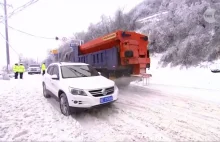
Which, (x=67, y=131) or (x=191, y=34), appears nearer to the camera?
(x=67, y=131)

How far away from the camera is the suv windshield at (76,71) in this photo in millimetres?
5880

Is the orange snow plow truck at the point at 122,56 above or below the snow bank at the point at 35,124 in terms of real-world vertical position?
above

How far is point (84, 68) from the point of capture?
6.59 m

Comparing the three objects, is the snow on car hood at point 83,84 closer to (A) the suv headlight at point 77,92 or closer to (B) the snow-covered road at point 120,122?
(A) the suv headlight at point 77,92

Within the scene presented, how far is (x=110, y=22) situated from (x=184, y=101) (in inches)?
1013

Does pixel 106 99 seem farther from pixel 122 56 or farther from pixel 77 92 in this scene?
pixel 122 56

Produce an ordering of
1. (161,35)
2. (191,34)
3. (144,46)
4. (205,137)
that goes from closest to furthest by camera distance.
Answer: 1. (205,137)
2. (144,46)
3. (191,34)
4. (161,35)

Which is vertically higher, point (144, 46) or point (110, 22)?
point (110, 22)

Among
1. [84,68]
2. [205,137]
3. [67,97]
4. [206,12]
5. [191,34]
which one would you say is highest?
[206,12]

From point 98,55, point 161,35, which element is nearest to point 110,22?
point 161,35

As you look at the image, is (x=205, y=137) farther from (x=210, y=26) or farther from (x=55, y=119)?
(x=210, y=26)

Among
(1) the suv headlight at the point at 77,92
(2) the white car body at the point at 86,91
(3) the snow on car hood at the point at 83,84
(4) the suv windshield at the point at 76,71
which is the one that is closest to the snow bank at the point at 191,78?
(4) the suv windshield at the point at 76,71

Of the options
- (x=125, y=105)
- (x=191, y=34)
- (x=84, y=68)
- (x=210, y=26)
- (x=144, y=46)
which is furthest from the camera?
(x=191, y=34)

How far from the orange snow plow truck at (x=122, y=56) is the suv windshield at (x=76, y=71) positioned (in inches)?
84.6
